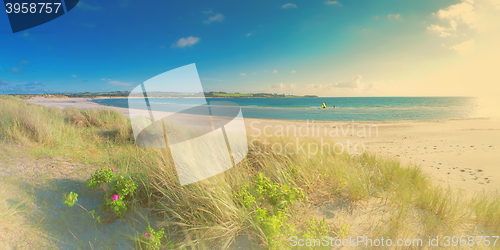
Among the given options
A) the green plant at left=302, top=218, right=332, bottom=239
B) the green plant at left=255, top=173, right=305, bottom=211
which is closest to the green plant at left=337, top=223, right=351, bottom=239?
the green plant at left=302, top=218, right=332, bottom=239

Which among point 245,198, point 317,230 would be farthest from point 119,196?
point 317,230

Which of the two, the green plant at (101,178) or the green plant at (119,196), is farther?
the green plant at (101,178)

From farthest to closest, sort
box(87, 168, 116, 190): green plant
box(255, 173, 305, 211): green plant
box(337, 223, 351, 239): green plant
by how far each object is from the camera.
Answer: box(87, 168, 116, 190): green plant
box(255, 173, 305, 211): green plant
box(337, 223, 351, 239): green plant

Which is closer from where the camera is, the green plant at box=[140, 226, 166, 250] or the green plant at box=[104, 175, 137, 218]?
the green plant at box=[140, 226, 166, 250]

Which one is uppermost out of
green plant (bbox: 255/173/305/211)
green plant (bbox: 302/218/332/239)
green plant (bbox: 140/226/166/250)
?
green plant (bbox: 255/173/305/211)

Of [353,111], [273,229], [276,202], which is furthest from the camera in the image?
[353,111]

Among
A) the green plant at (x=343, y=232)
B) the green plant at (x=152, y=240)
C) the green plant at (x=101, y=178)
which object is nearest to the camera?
the green plant at (x=152, y=240)

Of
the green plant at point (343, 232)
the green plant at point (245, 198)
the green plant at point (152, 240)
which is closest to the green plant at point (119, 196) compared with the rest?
the green plant at point (152, 240)

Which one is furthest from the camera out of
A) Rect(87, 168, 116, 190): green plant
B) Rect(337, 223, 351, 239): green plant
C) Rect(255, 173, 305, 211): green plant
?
Rect(87, 168, 116, 190): green plant

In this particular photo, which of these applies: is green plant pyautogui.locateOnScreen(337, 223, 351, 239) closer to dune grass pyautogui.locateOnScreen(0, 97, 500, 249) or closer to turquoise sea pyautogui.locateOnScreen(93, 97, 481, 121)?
dune grass pyautogui.locateOnScreen(0, 97, 500, 249)

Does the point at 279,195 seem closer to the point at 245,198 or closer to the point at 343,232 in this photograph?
the point at 245,198

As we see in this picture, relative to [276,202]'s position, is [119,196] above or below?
above

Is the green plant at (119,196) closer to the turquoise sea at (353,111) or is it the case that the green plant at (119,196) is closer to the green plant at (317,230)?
the green plant at (317,230)

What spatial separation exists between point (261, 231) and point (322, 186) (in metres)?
1.72
